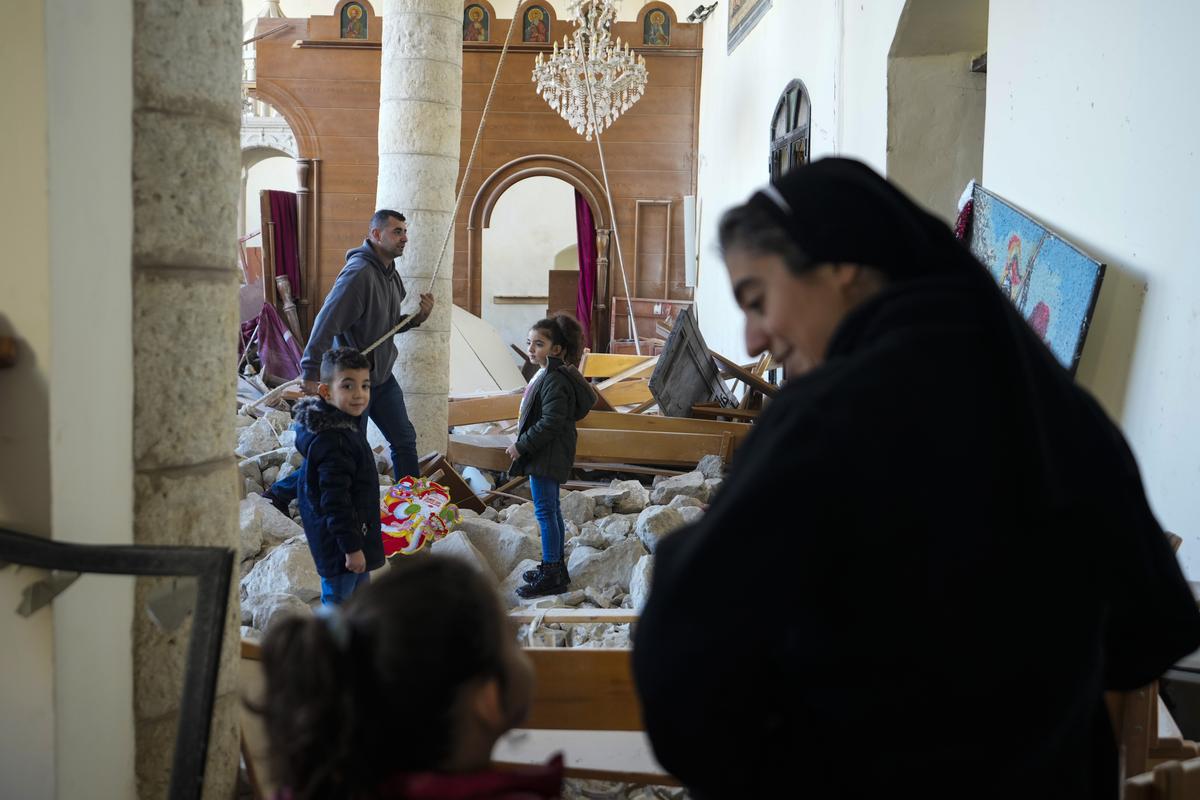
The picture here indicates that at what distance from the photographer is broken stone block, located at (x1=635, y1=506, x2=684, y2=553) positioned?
582cm

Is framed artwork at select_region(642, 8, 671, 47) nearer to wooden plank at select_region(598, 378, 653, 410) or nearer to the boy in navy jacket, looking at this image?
wooden plank at select_region(598, 378, 653, 410)

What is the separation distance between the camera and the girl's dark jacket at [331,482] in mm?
3969

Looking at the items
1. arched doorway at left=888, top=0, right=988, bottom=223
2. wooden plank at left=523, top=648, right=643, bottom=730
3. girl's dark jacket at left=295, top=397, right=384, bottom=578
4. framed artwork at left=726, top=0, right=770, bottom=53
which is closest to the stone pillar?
wooden plank at left=523, top=648, right=643, bottom=730

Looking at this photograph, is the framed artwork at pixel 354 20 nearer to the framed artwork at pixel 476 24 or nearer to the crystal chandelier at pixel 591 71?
the framed artwork at pixel 476 24

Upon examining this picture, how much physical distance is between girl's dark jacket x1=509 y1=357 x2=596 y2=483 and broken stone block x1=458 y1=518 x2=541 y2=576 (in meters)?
0.68

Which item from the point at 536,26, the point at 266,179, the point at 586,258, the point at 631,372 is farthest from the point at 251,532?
the point at 266,179

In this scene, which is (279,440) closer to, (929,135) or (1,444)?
(929,135)

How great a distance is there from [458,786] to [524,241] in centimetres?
2011

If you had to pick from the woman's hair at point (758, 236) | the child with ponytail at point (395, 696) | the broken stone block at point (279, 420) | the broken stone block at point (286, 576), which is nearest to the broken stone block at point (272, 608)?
the broken stone block at point (286, 576)

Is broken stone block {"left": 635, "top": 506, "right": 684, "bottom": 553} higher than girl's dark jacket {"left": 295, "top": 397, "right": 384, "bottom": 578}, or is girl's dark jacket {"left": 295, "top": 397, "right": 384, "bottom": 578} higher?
girl's dark jacket {"left": 295, "top": 397, "right": 384, "bottom": 578}

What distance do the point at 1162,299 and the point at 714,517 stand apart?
308 cm

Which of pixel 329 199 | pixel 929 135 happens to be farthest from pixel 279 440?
pixel 329 199

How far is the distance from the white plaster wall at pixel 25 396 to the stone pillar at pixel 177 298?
34 cm

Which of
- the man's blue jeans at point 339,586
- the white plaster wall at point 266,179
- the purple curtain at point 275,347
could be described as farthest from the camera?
→ the white plaster wall at point 266,179
